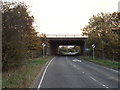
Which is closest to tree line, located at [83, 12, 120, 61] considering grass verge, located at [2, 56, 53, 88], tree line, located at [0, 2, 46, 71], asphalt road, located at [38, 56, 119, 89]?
asphalt road, located at [38, 56, 119, 89]

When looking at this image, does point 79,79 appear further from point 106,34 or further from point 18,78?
point 106,34

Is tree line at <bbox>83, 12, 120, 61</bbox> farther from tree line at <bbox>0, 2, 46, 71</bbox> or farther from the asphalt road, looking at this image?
tree line at <bbox>0, 2, 46, 71</bbox>

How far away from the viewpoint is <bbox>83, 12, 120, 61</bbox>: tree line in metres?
56.7

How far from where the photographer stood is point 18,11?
22.9 meters

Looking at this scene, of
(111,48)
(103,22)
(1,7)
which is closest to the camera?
(1,7)

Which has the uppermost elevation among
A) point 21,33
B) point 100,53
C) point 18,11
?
point 18,11

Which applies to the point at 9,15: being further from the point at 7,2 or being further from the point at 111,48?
the point at 111,48

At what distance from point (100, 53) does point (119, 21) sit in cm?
804

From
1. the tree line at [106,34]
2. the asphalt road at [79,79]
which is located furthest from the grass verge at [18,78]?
the tree line at [106,34]

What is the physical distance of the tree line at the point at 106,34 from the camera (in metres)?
56.7

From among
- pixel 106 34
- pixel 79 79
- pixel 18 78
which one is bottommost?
pixel 79 79

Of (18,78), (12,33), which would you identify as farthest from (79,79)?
(12,33)

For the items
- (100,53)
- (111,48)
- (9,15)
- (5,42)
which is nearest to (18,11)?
(9,15)

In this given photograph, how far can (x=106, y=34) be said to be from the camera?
58.7m
